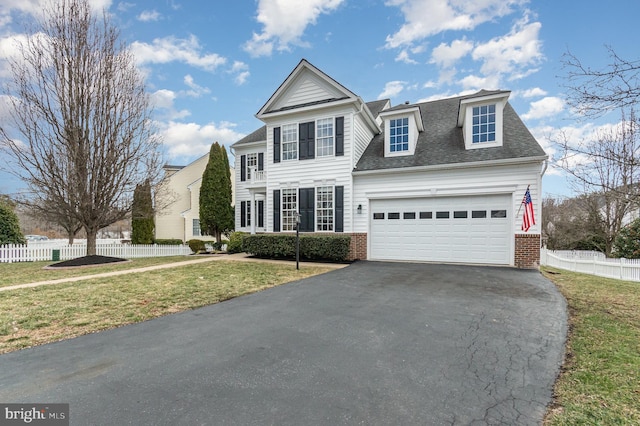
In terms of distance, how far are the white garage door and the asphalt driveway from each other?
5379mm

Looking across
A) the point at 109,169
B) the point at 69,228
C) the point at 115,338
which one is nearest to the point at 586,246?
the point at 115,338

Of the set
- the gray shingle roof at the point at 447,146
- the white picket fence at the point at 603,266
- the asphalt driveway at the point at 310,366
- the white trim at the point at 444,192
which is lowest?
the white picket fence at the point at 603,266

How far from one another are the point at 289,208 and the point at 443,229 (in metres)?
6.84

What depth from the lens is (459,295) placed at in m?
6.62

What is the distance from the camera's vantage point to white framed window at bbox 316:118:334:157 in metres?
13.4

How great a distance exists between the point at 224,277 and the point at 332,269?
378 centimetres

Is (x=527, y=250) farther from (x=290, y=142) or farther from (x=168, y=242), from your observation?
(x=168, y=242)

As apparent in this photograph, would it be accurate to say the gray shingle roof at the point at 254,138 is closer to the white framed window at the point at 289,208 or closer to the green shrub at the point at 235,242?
the white framed window at the point at 289,208

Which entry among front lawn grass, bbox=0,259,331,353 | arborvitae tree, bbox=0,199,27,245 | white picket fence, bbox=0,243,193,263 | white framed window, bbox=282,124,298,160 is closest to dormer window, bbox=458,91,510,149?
white framed window, bbox=282,124,298,160

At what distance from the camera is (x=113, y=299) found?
6.40 meters

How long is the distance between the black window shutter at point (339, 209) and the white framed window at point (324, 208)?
1.05 feet

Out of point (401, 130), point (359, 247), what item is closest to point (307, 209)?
point (359, 247)

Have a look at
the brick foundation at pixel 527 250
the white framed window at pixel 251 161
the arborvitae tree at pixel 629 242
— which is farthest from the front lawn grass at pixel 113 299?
the arborvitae tree at pixel 629 242

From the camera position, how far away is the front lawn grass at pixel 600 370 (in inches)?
97.9
